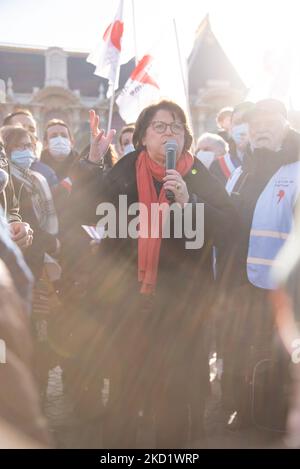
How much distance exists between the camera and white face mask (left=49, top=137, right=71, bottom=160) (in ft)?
16.1

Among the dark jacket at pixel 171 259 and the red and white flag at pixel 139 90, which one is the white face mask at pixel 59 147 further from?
the dark jacket at pixel 171 259

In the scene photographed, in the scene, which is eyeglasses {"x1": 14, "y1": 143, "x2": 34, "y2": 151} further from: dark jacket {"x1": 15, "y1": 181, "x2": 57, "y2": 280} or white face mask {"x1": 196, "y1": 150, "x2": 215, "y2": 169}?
white face mask {"x1": 196, "y1": 150, "x2": 215, "y2": 169}

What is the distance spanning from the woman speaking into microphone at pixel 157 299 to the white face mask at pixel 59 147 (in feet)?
Answer: 6.80

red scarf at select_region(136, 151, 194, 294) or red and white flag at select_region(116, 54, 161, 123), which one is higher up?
red and white flag at select_region(116, 54, 161, 123)

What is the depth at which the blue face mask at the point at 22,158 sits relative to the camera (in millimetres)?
3920

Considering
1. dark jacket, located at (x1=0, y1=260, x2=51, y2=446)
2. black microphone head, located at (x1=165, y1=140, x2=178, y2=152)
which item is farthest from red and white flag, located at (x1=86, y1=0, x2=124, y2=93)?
dark jacket, located at (x1=0, y1=260, x2=51, y2=446)

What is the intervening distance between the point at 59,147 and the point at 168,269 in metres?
2.38

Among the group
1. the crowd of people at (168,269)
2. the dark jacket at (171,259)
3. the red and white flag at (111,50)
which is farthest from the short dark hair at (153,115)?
the red and white flag at (111,50)

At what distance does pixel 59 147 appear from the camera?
16.1ft

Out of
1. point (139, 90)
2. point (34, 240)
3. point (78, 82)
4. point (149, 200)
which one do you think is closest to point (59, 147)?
point (139, 90)

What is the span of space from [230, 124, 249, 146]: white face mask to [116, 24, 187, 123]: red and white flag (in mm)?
851

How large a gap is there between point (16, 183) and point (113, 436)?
5.05 ft
